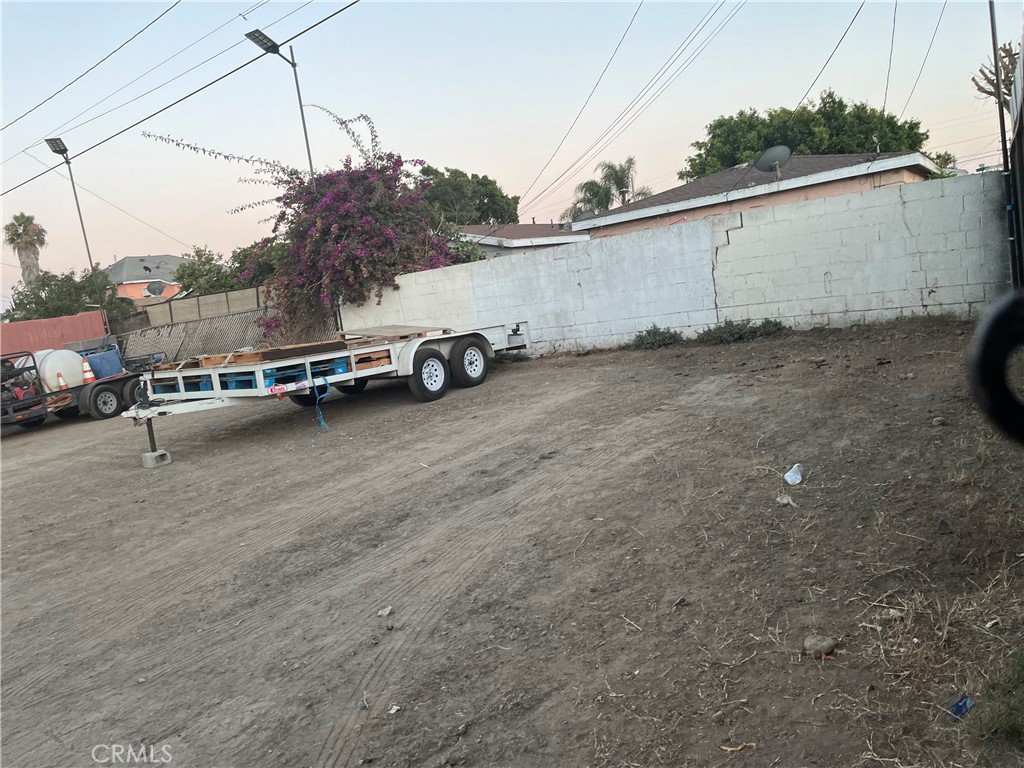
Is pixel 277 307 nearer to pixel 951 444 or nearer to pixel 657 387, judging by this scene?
pixel 657 387

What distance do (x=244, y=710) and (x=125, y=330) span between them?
95.8ft

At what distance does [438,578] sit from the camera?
14.8ft

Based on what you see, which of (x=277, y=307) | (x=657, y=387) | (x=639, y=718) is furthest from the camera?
(x=277, y=307)

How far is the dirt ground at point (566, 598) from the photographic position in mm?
2895

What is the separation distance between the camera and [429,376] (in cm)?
1092

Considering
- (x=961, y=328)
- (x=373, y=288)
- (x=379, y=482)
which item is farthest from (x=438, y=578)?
(x=373, y=288)

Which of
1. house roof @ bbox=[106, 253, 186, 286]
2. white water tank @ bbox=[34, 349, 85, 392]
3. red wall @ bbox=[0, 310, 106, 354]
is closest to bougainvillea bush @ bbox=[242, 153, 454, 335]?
white water tank @ bbox=[34, 349, 85, 392]

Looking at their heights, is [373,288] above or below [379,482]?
above

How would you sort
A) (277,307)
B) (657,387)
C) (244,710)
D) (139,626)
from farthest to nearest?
(277,307) → (657,387) → (139,626) → (244,710)

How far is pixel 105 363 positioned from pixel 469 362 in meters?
9.64

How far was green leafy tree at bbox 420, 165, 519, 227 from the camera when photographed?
4841 cm

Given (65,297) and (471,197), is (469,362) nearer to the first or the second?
(65,297)

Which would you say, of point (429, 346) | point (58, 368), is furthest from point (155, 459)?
point (58, 368)

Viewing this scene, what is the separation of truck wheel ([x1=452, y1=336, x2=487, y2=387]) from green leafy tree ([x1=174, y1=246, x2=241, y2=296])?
692 inches
